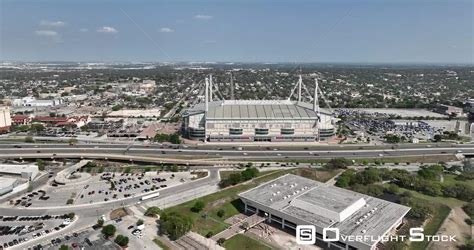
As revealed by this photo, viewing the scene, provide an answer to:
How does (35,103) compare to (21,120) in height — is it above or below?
above

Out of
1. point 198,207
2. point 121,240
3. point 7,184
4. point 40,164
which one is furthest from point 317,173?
point 40,164

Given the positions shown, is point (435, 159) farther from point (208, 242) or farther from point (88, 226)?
point (88, 226)

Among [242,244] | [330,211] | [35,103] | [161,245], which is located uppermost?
[35,103]

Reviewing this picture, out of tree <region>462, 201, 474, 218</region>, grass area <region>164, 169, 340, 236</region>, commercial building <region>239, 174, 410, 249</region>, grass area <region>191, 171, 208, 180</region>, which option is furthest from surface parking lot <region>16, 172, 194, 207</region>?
tree <region>462, 201, 474, 218</region>

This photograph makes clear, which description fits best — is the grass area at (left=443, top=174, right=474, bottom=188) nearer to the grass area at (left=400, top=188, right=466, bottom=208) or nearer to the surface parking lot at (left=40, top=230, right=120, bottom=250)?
the grass area at (left=400, top=188, right=466, bottom=208)

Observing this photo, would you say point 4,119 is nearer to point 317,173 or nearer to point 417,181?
point 317,173

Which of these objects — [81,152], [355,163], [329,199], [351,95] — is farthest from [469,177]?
[351,95]

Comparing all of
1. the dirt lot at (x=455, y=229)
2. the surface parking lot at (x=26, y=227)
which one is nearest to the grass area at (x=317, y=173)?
the dirt lot at (x=455, y=229)

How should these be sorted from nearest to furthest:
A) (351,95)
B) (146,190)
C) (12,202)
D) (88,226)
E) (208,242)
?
(208,242) → (88,226) → (12,202) → (146,190) → (351,95)
